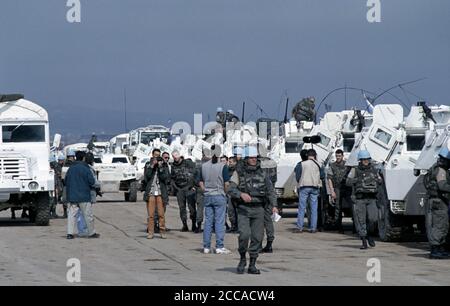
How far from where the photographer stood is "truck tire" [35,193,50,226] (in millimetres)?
29484

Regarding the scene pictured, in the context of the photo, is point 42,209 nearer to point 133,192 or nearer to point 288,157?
point 288,157

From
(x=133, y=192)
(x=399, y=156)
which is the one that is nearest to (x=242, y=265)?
(x=399, y=156)

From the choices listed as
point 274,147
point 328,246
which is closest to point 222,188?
point 328,246

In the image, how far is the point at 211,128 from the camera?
4916 cm

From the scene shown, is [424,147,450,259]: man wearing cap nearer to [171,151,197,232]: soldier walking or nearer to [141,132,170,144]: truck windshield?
[171,151,197,232]: soldier walking

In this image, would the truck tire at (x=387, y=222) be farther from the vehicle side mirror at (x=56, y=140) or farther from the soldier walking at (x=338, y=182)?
the vehicle side mirror at (x=56, y=140)

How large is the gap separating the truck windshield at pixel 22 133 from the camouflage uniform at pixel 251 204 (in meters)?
13.1

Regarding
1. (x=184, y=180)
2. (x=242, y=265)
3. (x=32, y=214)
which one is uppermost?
(x=184, y=180)

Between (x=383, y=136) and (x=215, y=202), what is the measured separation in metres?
6.06

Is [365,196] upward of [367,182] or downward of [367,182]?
downward

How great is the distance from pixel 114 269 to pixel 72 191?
A: 7405mm

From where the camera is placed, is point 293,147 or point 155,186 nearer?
point 155,186

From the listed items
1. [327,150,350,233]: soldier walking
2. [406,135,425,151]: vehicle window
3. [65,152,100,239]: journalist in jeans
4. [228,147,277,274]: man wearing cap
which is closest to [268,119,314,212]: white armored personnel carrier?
[327,150,350,233]: soldier walking

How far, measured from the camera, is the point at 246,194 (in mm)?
18141
